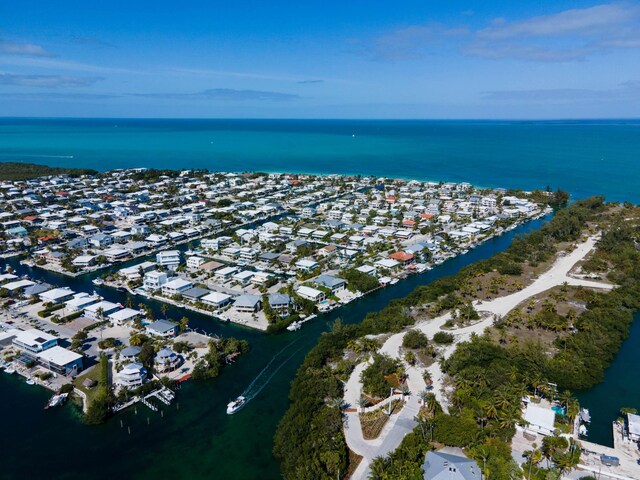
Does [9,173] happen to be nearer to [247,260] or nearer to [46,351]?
[247,260]

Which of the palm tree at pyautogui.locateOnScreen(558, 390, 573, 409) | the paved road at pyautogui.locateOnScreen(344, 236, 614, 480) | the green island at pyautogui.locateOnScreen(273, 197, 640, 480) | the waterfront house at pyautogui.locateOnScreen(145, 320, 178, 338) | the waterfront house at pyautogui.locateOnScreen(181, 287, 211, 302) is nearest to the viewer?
the green island at pyautogui.locateOnScreen(273, 197, 640, 480)

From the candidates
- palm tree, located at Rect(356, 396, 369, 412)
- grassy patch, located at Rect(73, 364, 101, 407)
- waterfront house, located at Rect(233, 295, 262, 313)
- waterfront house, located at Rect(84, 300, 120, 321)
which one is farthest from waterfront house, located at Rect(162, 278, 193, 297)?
palm tree, located at Rect(356, 396, 369, 412)

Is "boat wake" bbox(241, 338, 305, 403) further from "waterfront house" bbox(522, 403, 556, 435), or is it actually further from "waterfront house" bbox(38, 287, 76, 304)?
"waterfront house" bbox(38, 287, 76, 304)

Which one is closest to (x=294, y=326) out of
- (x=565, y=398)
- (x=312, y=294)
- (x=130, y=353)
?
(x=312, y=294)

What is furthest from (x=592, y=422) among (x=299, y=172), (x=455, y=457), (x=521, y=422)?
(x=299, y=172)

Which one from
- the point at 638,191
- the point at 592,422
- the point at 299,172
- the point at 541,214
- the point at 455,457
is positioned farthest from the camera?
the point at 299,172

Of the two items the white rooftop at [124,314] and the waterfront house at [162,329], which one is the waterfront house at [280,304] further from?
the white rooftop at [124,314]
